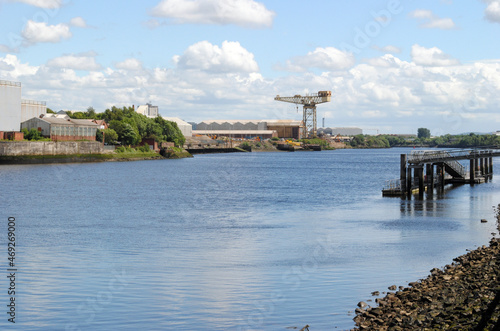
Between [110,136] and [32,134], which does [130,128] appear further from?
[32,134]

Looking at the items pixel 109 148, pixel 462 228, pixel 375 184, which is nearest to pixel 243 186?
pixel 375 184

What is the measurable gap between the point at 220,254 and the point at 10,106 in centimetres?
7320

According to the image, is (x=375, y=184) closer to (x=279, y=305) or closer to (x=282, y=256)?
(x=282, y=256)

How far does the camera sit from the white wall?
283 ft

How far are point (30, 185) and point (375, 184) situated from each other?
30950 mm

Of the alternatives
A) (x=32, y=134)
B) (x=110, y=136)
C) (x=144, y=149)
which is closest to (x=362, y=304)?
(x=32, y=134)

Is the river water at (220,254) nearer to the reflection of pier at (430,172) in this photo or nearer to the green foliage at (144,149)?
the reflection of pier at (430,172)

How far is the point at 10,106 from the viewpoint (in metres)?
87.4

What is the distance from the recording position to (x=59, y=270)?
19.4m

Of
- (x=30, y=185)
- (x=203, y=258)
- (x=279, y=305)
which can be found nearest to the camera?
(x=279, y=305)

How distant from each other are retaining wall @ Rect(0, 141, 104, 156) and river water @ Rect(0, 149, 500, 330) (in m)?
40.5

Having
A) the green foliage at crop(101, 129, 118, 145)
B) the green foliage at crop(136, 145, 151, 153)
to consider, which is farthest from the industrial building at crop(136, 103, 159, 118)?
the green foliage at crop(101, 129, 118, 145)

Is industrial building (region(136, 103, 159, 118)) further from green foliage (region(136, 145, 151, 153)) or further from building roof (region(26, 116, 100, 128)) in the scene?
building roof (region(26, 116, 100, 128))

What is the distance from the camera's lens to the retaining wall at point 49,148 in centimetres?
8294
